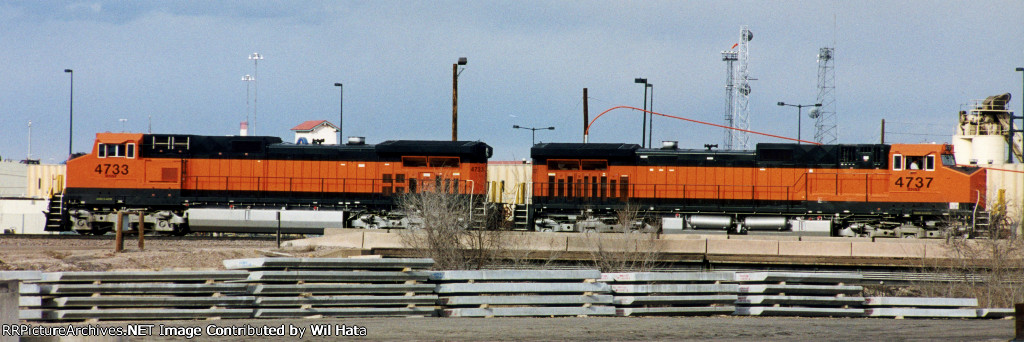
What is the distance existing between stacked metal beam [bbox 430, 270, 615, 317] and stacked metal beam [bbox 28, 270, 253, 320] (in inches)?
110

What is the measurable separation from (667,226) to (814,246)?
5913 millimetres

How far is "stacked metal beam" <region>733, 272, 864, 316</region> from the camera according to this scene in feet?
42.4

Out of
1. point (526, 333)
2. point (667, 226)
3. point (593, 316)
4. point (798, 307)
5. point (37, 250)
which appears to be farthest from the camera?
point (667, 226)

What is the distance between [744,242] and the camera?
2088 cm

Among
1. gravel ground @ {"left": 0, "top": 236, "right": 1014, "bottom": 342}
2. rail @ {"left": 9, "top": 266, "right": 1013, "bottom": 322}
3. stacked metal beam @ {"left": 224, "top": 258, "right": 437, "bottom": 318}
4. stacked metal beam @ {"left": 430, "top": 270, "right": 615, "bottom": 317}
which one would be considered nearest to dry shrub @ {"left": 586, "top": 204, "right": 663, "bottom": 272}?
rail @ {"left": 9, "top": 266, "right": 1013, "bottom": 322}

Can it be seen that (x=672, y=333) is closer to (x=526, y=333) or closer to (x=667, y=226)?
(x=526, y=333)

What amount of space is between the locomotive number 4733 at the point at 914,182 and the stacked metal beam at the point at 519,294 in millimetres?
16334

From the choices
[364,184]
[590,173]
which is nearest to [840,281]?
[590,173]

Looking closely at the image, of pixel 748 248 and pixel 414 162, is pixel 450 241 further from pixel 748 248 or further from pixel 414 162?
pixel 414 162

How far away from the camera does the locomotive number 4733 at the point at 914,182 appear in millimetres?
24594

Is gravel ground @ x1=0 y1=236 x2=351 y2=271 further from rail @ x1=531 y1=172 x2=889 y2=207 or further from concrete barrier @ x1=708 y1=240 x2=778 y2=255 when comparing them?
concrete barrier @ x1=708 y1=240 x2=778 y2=255

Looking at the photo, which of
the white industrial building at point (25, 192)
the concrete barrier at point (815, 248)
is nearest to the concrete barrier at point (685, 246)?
the concrete barrier at point (815, 248)

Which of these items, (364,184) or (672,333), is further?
(364,184)

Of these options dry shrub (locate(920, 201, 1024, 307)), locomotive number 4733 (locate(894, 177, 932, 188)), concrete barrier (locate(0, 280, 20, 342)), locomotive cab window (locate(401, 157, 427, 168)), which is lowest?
dry shrub (locate(920, 201, 1024, 307))
